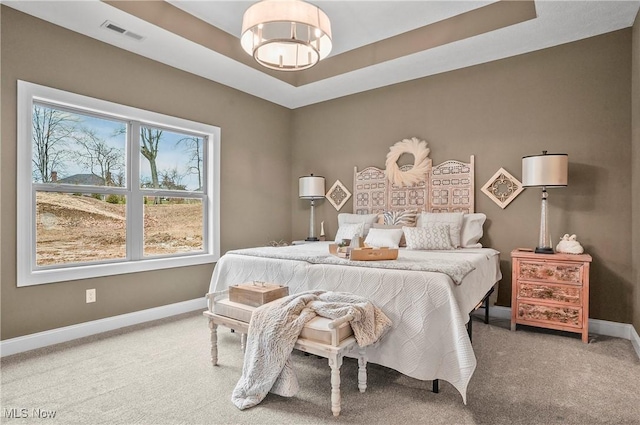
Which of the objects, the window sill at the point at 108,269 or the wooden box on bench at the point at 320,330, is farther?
the window sill at the point at 108,269

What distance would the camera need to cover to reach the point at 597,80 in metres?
3.42

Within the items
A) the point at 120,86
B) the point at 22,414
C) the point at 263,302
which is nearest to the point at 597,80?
the point at 263,302

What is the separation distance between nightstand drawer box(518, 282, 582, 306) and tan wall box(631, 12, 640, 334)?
45 cm

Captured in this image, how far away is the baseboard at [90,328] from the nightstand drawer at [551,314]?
3494 mm

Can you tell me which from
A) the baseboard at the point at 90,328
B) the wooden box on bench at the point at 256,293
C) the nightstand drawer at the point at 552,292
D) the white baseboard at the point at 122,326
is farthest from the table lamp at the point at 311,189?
the nightstand drawer at the point at 552,292

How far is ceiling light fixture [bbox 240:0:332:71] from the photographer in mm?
2338

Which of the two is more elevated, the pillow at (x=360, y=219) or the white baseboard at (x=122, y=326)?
the pillow at (x=360, y=219)

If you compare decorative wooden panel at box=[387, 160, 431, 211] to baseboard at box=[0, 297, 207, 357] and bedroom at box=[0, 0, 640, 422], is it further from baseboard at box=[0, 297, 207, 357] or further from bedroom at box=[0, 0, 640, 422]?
baseboard at box=[0, 297, 207, 357]

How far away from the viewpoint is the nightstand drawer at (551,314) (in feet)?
10.2

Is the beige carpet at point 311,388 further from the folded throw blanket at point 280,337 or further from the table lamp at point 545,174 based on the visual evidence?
the table lamp at point 545,174

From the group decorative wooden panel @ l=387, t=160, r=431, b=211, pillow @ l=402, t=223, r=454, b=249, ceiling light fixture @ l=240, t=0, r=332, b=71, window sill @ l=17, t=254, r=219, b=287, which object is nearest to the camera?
ceiling light fixture @ l=240, t=0, r=332, b=71

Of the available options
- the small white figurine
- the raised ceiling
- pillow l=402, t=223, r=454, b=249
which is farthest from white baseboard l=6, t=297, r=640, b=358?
the raised ceiling

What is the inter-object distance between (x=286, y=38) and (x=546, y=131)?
287cm

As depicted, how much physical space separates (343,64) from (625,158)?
10.0ft
